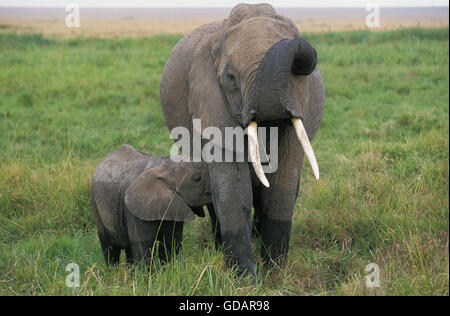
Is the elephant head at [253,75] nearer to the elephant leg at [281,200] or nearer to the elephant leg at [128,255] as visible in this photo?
the elephant leg at [281,200]

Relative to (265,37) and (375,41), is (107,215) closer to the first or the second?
(265,37)

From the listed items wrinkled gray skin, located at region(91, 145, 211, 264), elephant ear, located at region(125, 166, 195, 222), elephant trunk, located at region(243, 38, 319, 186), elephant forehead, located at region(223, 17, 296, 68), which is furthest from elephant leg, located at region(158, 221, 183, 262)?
elephant forehead, located at region(223, 17, 296, 68)

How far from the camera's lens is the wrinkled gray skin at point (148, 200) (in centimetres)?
371

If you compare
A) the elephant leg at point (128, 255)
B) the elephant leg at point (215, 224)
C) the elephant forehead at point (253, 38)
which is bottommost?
the elephant leg at point (128, 255)

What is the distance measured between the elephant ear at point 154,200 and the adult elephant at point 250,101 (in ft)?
1.04

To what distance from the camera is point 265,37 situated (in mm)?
3029

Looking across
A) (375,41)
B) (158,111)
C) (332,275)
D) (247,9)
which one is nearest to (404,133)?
(158,111)

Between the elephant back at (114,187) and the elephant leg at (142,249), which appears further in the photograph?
the elephant back at (114,187)

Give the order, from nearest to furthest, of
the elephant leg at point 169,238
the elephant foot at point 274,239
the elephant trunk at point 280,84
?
the elephant trunk at point 280,84
the elephant foot at point 274,239
the elephant leg at point 169,238

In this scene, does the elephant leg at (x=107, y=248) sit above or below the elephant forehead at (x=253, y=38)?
below

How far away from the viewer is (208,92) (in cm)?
333

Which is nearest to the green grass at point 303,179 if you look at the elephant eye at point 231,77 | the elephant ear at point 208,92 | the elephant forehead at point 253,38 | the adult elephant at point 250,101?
the adult elephant at point 250,101

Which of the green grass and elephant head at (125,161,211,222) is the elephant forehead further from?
the green grass

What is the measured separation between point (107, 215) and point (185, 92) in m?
0.95
